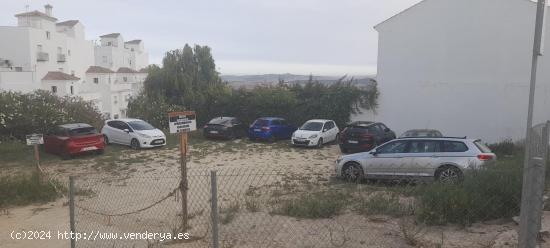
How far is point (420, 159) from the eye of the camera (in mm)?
11773

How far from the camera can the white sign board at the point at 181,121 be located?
683cm

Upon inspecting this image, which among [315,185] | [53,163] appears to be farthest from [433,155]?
[53,163]

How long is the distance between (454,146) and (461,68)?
1174 centimetres

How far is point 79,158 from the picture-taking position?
1764 cm

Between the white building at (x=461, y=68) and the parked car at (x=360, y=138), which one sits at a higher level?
the white building at (x=461, y=68)

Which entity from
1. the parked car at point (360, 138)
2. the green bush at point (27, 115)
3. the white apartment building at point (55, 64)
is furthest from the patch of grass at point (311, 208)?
the white apartment building at point (55, 64)

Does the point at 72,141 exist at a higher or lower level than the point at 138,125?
lower

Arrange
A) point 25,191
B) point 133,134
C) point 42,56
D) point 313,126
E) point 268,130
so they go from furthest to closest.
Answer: point 42,56 < point 268,130 < point 313,126 < point 133,134 < point 25,191

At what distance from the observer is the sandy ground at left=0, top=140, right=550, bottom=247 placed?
6.50m

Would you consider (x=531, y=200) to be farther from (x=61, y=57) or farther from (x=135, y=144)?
(x=61, y=57)

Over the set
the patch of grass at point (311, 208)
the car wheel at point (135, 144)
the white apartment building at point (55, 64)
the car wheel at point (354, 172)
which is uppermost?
the white apartment building at point (55, 64)

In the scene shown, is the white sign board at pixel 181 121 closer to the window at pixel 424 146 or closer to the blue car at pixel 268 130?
the window at pixel 424 146

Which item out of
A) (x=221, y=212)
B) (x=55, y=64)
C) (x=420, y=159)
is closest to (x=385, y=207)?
(x=221, y=212)

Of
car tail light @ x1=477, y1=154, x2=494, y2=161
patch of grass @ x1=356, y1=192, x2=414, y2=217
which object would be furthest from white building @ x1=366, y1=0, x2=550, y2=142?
patch of grass @ x1=356, y1=192, x2=414, y2=217
